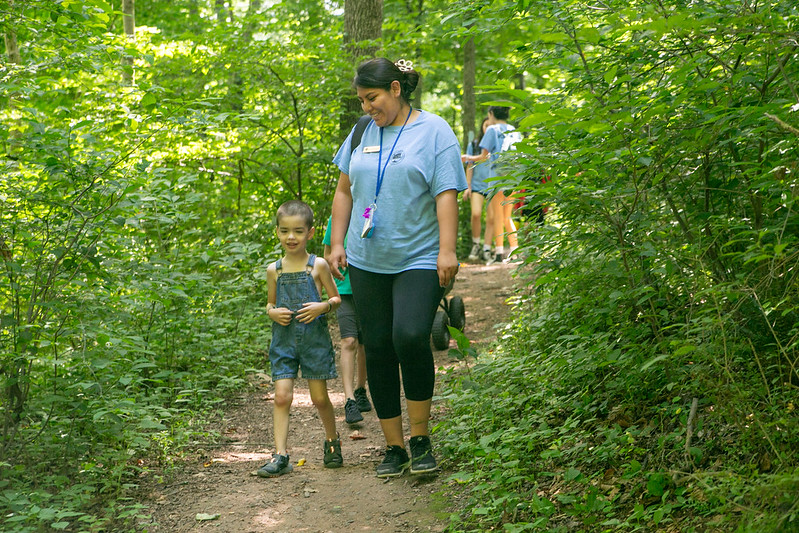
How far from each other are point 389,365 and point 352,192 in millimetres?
1067

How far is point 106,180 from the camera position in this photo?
5.32 m

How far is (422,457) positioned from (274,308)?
1.43 meters

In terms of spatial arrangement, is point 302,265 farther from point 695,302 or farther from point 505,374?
point 695,302

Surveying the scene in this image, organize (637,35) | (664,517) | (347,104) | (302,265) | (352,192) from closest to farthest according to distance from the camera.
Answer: (664,517) < (637,35) < (352,192) < (302,265) < (347,104)

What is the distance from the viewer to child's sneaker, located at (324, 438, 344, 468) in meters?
5.09

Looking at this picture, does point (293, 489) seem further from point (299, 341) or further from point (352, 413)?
point (352, 413)

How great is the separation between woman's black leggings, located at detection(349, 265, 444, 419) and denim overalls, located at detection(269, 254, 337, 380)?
1.90 feet

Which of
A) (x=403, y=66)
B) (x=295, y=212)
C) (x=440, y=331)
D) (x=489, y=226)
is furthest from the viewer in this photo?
(x=489, y=226)

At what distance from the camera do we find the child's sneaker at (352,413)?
6.02 metres

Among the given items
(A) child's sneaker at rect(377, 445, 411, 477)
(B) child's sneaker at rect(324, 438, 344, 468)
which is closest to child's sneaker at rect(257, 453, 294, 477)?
(B) child's sneaker at rect(324, 438, 344, 468)

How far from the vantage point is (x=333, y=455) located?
5094 mm

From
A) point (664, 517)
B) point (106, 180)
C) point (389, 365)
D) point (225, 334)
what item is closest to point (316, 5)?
point (225, 334)

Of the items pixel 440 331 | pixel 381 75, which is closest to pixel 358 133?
pixel 381 75

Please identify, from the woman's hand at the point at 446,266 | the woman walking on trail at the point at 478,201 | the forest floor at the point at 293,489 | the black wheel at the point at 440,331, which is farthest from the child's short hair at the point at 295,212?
the woman walking on trail at the point at 478,201
